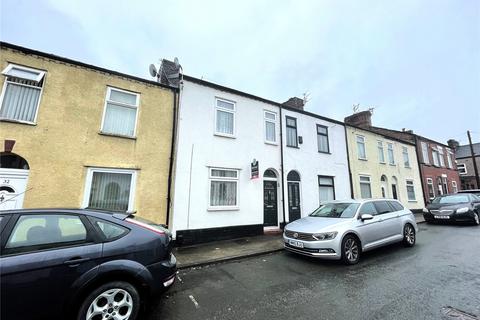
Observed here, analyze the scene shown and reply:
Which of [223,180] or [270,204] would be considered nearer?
[223,180]

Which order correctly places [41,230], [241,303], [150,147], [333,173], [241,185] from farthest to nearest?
[333,173]
[241,185]
[150,147]
[241,303]
[41,230]

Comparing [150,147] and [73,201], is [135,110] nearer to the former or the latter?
[150,147]

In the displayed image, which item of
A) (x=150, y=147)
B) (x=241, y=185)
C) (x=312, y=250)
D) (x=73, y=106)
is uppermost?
(x=73, y=106)

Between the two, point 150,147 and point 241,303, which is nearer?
point 241,303

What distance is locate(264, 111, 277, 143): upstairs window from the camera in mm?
10579

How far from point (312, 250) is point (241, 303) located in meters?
2.54

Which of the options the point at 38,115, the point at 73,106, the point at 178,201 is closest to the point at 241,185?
the point at 178,201

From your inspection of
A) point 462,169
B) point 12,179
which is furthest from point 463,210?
point 462,169

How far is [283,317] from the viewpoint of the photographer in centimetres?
323

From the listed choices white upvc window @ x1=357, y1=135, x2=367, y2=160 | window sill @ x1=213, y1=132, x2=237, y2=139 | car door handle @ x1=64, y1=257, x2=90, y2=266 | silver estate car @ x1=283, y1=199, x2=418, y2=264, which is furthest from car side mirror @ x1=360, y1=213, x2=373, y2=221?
white upvc window @ x1=357, y1=135, x2=367, y2=160

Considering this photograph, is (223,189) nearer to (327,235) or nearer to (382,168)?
(327,235)

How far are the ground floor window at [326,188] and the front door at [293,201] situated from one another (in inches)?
65.8

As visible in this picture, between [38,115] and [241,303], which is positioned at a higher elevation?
[38,115]

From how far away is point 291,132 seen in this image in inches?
449
